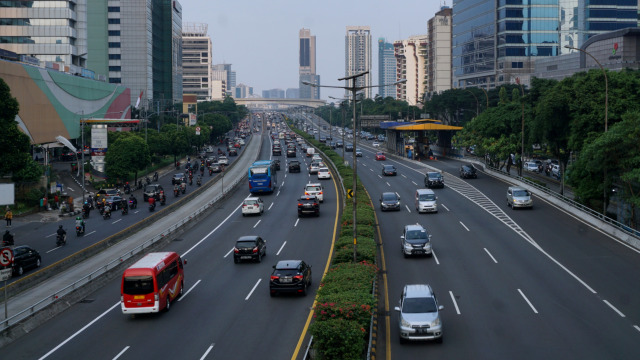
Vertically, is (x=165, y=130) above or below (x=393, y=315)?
above

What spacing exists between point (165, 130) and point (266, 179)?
57.6 m

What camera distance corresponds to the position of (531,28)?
14938 cm

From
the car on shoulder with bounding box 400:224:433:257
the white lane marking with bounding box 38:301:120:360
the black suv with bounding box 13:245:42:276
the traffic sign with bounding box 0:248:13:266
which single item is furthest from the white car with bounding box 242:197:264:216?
the traffic sign with bounding box 0:248:13:266

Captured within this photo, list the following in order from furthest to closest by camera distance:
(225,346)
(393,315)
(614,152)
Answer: (614,152) → (393,315) → (225,346)

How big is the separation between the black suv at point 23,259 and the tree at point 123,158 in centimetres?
3721

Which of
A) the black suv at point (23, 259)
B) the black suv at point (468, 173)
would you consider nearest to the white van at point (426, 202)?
the black suv at point (468, 173)

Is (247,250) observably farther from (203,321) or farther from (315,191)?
(315,191)

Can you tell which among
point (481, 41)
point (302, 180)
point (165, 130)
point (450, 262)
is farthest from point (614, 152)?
point (481, 41)

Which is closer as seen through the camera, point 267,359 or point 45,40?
point 267,359

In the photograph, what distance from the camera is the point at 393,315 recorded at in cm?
2491

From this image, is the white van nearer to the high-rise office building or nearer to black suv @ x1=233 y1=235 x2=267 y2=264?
black suv @ x1=233 y1=235 x2=267 y2=264

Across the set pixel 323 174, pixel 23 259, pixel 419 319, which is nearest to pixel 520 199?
pixel 323 174

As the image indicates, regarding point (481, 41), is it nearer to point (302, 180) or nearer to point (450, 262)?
point (302, 180)

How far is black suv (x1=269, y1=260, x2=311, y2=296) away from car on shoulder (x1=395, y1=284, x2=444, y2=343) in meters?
6.21
